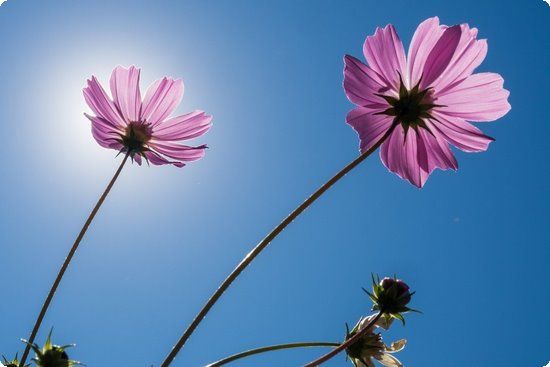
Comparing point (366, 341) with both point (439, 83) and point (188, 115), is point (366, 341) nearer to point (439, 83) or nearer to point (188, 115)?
point (439, 83)

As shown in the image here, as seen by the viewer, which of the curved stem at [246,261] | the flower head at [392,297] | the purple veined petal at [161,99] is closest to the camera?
the curved stem at [246,261]

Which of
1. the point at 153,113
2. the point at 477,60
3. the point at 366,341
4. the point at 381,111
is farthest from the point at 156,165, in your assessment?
the point at 477,60

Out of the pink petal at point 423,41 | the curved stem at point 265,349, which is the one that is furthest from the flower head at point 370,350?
the pink petal at point 423,41

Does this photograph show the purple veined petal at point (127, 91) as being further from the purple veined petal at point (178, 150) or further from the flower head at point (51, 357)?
the flower head at point (51, 357)

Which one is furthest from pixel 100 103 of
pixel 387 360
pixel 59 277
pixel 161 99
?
pixel 387 360

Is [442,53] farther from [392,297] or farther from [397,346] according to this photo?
[397,346]

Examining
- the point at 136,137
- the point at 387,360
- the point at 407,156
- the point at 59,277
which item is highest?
the point at 136,137

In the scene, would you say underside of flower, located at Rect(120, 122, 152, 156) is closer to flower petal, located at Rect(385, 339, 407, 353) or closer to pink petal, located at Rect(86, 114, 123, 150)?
pink petal, located at Rect(86, 114, 123, 150)
